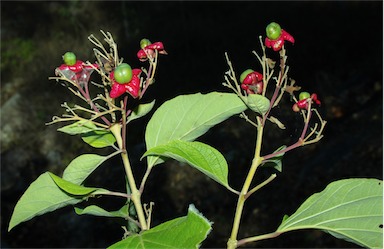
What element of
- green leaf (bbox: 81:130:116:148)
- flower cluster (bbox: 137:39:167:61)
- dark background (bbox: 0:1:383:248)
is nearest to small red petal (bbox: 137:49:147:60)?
flower cluster (bbox: 137:39:167:61)

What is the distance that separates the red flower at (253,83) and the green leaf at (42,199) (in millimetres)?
248

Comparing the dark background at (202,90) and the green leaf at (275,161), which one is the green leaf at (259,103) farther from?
the dark background at (202,90)

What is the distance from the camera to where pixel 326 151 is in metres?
3.15

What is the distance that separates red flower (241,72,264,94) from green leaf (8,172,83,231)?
25 cm

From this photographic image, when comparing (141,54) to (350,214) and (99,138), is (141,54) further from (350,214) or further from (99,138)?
(350,214)

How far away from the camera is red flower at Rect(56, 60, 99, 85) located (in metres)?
0.70

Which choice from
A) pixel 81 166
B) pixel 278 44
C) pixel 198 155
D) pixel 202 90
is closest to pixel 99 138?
pixel 81 166

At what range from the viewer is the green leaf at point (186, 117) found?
0.73 metres

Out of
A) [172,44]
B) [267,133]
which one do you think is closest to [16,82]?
[172,44]

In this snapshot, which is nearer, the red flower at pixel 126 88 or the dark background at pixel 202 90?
the red flower at pixel 126 88

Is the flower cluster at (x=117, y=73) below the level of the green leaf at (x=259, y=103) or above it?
above

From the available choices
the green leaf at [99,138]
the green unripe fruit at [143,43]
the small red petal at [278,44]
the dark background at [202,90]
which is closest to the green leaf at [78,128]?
the green leaf at [99,138]

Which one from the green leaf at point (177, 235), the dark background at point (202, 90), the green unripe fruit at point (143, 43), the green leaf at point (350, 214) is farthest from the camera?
the dark background at point (202, 90)

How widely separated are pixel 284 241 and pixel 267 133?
810 millimetres
